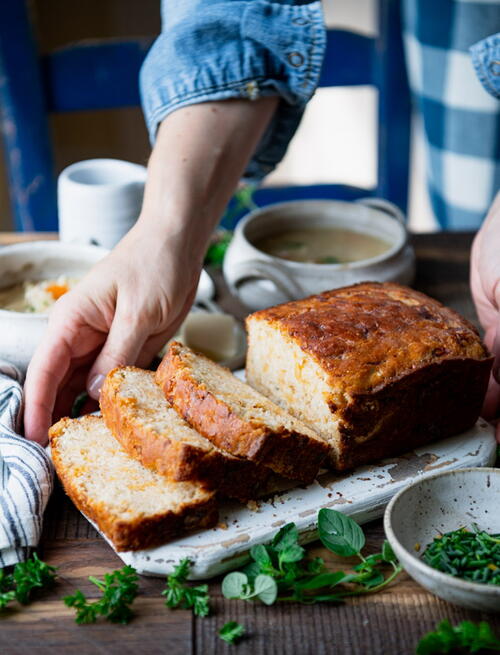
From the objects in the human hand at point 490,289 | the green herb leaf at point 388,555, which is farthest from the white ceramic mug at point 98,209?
the green herb leaf at point 388,555

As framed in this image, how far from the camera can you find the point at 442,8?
3889mm

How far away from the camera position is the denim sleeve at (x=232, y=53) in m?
2.62

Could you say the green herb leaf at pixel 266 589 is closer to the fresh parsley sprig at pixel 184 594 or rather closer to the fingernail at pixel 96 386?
the fresh parsley sprig at pixel 184 594

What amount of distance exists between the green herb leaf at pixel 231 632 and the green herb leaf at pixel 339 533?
0.29 metres

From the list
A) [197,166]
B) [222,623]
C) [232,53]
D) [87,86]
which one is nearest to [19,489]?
[222,623]

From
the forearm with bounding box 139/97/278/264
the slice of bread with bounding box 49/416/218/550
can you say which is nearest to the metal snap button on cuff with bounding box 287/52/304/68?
the forearm with bounding box 139/97/278/264

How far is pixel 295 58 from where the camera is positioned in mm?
2715

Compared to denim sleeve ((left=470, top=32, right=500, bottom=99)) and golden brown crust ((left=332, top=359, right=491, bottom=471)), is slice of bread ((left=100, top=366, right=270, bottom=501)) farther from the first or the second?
denim sleeve ((left=470, top=32, right=500, bottom=99))

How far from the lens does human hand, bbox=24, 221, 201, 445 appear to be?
2.21m

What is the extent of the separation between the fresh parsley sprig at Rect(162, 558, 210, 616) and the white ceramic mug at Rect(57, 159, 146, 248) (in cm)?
145

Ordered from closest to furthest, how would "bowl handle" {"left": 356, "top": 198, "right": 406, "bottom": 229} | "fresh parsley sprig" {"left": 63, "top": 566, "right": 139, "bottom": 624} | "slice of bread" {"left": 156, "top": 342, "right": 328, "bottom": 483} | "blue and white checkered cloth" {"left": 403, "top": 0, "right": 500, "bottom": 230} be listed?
"fresh parsley sprig" {"left": 63, "top": 566, "right": 139, "bottom": 624} → "slice of bread" {"left": 156, "top": 342, "right": 328, "bottom": 483} → "bowl handle" {"left": 356, "top": 198, "right": 406, "bottom": 229} → "blue and white checkered cloth" {"left": 403, "top": 0, "right": 500, "bottom": 230}

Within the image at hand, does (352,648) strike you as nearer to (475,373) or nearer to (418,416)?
(418,416)

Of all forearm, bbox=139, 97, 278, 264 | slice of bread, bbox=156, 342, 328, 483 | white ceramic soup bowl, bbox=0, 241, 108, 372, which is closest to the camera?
slice of bread, bbox=156, 342, 328, 483

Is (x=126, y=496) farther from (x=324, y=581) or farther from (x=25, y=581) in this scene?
(x=324, y=581)
